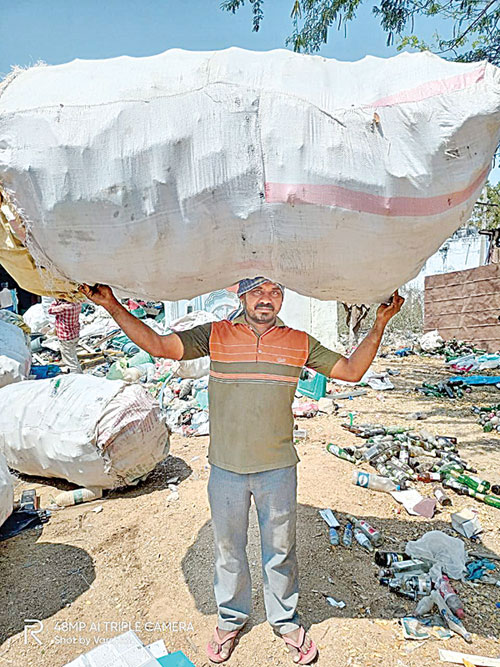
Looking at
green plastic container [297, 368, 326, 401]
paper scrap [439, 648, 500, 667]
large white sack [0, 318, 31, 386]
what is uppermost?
large white sack [0, 318, 31, 386]

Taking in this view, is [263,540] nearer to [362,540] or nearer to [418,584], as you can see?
[418,584]

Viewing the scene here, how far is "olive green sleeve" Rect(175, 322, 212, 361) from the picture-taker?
210cm

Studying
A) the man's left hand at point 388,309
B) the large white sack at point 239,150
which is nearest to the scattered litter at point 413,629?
the man's left hand at point 388,309

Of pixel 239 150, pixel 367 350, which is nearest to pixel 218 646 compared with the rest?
pixel 367 350

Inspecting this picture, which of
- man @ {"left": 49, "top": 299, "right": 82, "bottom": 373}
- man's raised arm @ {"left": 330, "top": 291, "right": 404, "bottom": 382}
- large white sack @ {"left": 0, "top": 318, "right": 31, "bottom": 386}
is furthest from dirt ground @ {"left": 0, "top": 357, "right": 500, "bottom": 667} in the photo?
man @ {"left": 49, "top": 299, "right": 82, "bottom": 373}

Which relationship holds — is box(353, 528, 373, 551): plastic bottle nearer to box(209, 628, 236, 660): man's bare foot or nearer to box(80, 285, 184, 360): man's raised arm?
box(209, 628, 236, 660): man's bare foot

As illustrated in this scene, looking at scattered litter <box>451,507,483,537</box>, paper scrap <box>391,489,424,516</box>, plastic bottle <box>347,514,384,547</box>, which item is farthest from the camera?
paper scrap <box>391,489,424,516</box>

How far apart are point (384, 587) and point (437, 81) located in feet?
8.10

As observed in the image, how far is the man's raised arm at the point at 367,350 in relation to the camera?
6.52 feet

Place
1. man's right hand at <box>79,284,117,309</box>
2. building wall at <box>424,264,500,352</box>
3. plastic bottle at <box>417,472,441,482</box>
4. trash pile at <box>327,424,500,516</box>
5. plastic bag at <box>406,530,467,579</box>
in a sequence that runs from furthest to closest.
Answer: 1. building wall at <box>424,264,500,352</box>
2. plastic bottle at <box>417,472,441,482</box>
3. trash pile at <box>327,424,500,516</box>
4. plastic bag at <box>406,530,467,579</box>
5. man's right hand at <box>79,284,117,309</box>

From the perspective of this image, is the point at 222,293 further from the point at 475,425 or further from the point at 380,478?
the point at 380,478

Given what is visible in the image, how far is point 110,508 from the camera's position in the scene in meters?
3.54

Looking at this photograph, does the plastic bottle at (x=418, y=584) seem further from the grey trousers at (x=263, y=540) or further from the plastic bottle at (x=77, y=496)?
the plastic bottle at (x=77, y=496)

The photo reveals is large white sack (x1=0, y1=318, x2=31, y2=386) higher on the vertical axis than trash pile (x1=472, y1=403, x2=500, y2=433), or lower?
higher
